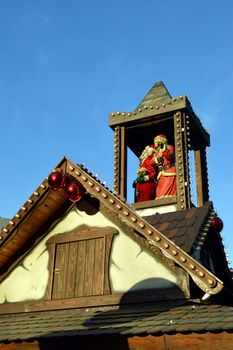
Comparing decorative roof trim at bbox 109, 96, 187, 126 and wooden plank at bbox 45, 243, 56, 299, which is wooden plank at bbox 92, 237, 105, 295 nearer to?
wooden plank at bbox 45, 243, 56, 299

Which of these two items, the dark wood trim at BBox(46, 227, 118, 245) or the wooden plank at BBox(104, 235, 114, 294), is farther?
the dark wood trim at BBox(46, 227, 118, 245)

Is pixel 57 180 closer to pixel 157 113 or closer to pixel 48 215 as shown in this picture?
pixel 48 215

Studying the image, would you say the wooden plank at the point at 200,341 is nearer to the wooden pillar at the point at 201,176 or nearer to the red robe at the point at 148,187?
the red robe at the point at 148,187

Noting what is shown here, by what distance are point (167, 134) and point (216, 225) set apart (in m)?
4.77

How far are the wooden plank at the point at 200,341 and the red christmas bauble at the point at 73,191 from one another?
156 inches

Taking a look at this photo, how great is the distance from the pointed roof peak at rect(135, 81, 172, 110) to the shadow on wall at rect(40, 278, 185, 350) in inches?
258

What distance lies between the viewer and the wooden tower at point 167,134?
1262 centimetres

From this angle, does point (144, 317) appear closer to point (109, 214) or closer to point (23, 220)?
point (109, 214)

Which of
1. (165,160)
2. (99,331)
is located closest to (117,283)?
(99,331)

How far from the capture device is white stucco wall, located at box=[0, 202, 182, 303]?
368 inches

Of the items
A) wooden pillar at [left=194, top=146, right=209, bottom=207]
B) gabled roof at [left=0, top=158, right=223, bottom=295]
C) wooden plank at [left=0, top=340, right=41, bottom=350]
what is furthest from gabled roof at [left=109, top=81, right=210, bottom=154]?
wooden plank at [left=0, top=340, right=41, bottom=350]

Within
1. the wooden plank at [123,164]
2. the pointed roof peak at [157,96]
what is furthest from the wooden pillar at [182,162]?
the wooden plank at [123,164]

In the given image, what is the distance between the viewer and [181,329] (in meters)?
7.04

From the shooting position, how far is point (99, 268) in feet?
32.4
